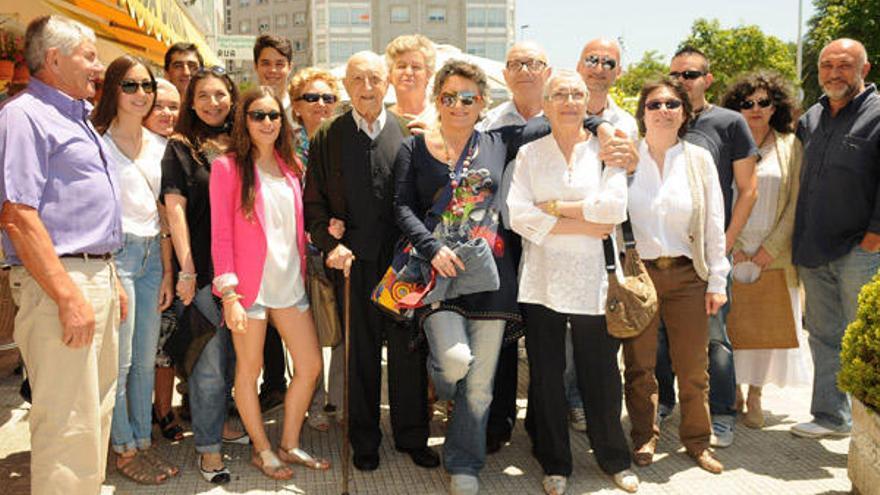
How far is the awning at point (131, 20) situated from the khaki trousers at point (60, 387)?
10.9 feet

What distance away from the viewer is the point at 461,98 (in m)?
3.92

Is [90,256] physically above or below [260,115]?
below

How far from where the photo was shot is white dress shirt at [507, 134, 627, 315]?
3.83 meters

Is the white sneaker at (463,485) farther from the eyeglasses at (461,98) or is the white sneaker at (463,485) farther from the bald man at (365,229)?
the eyeglasses at (461,98)

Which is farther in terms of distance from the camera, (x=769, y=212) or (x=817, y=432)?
(x=769, y=212)

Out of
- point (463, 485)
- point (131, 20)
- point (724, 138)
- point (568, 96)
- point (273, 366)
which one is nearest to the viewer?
point (568, 96)

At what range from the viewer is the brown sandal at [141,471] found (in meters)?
4.11

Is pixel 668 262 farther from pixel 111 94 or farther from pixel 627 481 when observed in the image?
pixel 111 94

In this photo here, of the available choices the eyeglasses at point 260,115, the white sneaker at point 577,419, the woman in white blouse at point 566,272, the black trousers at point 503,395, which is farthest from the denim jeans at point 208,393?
the white sneaker at point 577,419

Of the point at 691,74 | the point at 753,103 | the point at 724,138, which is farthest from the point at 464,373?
the point at 753,103

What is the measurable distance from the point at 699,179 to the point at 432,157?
153cm

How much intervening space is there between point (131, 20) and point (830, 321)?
6.55 metres

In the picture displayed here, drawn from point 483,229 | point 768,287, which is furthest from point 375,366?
point 768,287

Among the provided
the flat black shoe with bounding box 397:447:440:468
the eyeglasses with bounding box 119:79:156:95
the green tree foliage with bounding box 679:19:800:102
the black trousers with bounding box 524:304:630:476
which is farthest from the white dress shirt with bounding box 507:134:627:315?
the green tree foliage with bounding box 679:19:800:102
